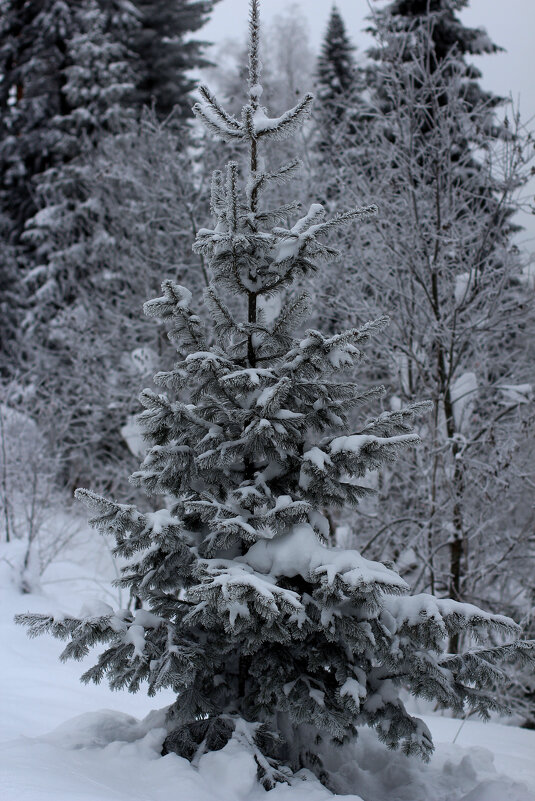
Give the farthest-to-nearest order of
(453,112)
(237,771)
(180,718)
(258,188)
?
1. (453,112)
2. (258,188)
3. (180,718)
4. (237,771)

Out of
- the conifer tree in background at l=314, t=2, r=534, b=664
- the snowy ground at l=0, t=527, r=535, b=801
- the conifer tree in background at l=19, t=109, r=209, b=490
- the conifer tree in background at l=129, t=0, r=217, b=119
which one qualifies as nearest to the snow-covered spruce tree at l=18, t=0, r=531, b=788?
the snowy ground at l=0, t=527, r=535, b=801

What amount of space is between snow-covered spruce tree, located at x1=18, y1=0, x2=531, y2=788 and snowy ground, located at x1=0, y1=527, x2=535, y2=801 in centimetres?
22

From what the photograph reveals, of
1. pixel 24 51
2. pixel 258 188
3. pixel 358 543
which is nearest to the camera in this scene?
pixel 258 188

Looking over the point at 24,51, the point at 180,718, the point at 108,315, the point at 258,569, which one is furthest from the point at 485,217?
the point at 24,51

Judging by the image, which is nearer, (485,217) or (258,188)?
(258,188)

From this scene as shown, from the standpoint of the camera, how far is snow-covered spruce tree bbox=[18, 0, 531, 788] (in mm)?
3393

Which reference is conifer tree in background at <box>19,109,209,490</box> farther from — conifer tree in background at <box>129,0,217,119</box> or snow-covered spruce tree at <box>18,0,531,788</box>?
snow-covered spruce tree at <box>18,0,531,788</box>

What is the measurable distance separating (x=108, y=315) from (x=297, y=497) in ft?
40.5

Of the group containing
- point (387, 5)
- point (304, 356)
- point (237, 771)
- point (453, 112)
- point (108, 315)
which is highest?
point (387, 5)

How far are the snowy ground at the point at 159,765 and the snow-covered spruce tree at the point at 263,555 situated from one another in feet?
0.73

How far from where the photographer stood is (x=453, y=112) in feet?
28.4

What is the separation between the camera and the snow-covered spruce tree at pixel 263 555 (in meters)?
3.39

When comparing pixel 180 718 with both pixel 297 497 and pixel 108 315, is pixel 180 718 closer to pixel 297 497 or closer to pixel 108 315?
pixel 297 497

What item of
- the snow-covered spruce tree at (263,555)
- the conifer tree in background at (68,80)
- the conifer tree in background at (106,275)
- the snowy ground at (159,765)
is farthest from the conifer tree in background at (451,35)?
the snowy ground at (159,765)
